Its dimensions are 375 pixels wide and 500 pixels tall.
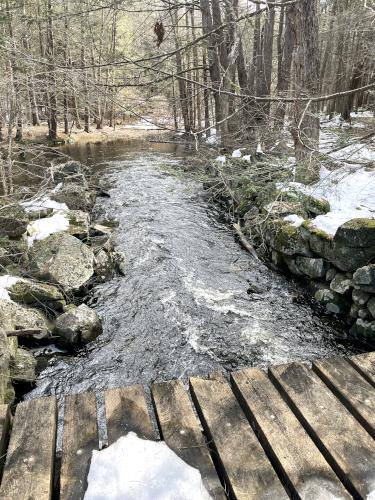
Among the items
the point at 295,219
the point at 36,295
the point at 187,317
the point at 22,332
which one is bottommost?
the point at 187,317

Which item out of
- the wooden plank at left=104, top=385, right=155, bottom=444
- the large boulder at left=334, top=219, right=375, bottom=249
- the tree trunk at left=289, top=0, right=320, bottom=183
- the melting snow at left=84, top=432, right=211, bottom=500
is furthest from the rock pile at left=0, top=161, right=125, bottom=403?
the tree trunk at left=289, top=0, right=320, bottom=183

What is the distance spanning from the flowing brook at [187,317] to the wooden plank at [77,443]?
8.47 feet

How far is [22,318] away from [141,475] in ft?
13.6

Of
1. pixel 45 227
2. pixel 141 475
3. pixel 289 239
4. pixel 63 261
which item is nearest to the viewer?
pixel 141 475

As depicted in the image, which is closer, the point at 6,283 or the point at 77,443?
the point at 77,443

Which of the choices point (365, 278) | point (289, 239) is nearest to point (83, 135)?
point (289, 239)

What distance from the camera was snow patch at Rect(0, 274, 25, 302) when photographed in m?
5.47

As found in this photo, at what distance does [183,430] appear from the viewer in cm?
188

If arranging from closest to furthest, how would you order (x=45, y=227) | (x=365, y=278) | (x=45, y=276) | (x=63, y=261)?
(x=365, y=278), (x=45, y=276), (x=63, y=261), (x=45, y=227)

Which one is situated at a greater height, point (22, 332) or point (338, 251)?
point (338, 251)

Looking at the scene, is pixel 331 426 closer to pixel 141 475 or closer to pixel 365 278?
pixel 141 475

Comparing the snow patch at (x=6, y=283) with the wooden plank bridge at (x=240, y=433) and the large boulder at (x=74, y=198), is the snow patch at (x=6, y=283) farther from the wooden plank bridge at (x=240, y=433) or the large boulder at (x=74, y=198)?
the large boulder at (x=74, y=198)

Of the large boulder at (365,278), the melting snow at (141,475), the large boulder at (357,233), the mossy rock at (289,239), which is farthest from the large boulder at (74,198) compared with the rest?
the melting snow at (141,475)

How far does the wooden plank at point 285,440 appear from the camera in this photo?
1.59m
